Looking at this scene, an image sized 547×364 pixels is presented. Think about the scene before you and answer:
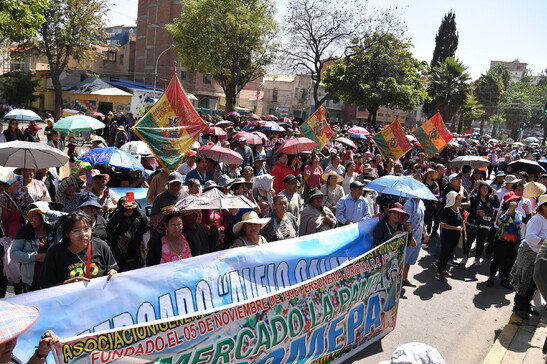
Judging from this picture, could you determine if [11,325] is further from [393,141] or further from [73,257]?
[393,141]

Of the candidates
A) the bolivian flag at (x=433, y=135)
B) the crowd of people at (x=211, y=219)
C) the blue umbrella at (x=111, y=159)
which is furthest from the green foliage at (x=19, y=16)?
the bolivian flag at (x=433, y=135)

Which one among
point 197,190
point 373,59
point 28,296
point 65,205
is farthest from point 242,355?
point 373,59

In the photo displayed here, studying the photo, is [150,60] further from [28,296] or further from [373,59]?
[28,296]

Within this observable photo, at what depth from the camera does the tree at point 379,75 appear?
2780cm

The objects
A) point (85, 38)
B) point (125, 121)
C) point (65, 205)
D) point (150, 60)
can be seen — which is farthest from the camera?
point (150, 60)

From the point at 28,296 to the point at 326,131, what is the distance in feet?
35.6

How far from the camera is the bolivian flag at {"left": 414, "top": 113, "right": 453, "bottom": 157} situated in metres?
14.2

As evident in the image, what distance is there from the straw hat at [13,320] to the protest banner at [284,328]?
32 cm

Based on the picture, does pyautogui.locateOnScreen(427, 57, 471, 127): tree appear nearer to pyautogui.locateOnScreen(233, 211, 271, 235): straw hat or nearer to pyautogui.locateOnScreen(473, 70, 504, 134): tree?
pyautogui.locateOnScreen(473, 70, 504, 134): tree

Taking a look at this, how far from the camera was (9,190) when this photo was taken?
17.5ft

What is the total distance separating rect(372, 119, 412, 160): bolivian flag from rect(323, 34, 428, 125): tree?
639 inches

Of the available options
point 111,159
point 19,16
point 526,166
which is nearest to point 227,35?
point 19,16

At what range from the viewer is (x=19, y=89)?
1615 inches

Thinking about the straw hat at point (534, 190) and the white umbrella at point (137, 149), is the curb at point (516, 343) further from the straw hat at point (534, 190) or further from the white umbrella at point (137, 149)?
the white umbrella at point (137, 149)
